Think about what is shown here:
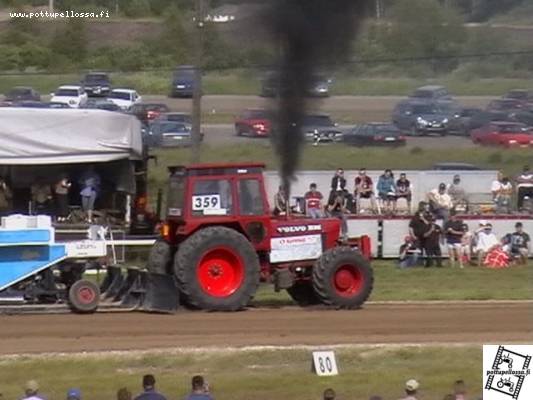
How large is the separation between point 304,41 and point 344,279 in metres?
7.98

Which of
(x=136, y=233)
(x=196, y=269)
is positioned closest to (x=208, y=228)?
(x=196, y=269)

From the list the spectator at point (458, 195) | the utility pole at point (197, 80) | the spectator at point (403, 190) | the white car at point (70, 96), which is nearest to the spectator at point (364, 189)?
the spectator at point (403, 190)

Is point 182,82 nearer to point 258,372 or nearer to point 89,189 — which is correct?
point 89,189

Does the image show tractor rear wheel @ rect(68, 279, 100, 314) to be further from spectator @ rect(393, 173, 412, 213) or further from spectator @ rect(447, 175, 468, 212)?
spectator @ rect(447, 175, 468, 212)

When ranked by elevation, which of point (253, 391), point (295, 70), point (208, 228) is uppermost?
point (295, 70)

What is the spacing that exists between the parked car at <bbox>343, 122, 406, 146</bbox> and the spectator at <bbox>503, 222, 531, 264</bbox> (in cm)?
450

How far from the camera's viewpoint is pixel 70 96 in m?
37.8

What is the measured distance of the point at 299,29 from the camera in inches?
627

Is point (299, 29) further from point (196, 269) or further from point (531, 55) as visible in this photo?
point (531, 55)

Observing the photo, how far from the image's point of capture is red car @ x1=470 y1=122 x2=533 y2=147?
1567 inches

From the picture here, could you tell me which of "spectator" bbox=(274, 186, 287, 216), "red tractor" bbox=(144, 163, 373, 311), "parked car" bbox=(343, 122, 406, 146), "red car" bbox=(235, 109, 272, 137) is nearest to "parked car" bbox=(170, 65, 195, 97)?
"red car" bbox=(235, 109, 272, 137)

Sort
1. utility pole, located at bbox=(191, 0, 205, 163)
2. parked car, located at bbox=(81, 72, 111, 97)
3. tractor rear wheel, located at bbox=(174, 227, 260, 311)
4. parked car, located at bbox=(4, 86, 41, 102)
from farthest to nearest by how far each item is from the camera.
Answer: parked car, located at bbox=(81, 72, 111, 97) → parked car, located at bbox=(4, 86, 41, 102) → utility pole, located at bbox=(191, 0, 205, 163) → tractor rear wheel, located at bbox=(174, 227, 260, 311)

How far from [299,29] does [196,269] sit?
7.62 metres

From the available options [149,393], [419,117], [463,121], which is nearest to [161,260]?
[149,393]
